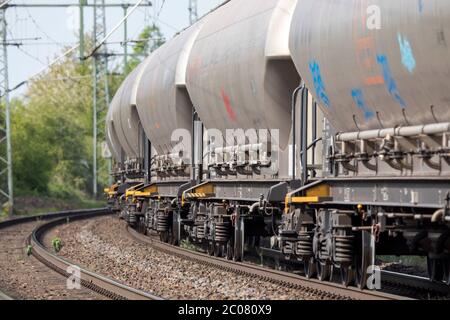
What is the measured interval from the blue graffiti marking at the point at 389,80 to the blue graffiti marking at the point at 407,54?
16.7 inches

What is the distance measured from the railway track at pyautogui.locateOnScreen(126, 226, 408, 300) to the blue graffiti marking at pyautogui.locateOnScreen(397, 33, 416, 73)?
3206 mm

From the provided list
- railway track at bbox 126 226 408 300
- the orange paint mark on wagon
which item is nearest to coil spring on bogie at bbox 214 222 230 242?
railway track at bbox 126 226 408 300

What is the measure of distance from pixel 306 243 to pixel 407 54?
493 cm

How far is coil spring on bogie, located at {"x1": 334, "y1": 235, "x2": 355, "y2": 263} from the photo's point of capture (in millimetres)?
13625

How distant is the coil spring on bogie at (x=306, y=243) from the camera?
15.0 meters

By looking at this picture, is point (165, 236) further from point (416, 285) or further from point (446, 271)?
point (446, 271)

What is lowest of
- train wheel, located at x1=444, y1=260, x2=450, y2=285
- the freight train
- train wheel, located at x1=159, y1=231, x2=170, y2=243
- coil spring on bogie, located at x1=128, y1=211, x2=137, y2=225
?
train wheel, located at x1=159, y1=231, x2=170, y2=243

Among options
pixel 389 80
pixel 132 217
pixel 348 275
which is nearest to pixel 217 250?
pixel 348 275

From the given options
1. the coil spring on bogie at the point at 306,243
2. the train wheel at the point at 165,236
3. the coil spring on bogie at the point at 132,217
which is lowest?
the train wheel at the point at 165,236

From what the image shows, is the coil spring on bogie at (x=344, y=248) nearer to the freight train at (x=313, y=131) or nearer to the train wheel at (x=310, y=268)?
the freight train at (x=313, y=131)

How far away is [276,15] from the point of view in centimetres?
1566

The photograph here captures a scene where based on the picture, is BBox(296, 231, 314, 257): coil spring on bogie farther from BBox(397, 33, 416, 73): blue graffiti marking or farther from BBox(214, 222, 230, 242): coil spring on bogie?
BBox(397, 33, 416, 73): blue graffiti marking

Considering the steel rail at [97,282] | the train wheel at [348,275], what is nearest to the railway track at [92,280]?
the steel rail at [97,282]

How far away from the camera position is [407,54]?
10766 millimetres
